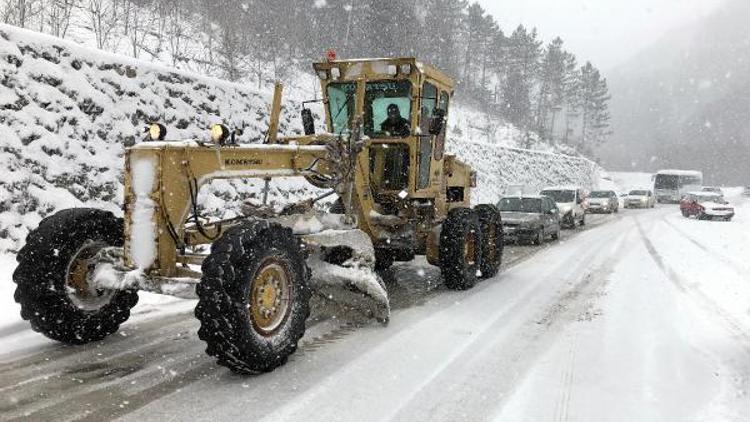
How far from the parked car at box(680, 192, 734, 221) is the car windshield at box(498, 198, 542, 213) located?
1609cm

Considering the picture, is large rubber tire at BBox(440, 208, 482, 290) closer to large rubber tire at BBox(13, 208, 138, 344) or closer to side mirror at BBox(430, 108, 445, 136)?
side mirror at BBox(430, 108, 445, 136)

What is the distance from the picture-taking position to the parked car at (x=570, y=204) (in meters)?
22.6

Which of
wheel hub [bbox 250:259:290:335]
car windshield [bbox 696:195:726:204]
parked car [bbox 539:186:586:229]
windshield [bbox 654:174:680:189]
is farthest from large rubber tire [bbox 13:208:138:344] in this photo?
windshield [bbox 654:174:680:189]

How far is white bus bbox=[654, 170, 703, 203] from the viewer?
4912cm

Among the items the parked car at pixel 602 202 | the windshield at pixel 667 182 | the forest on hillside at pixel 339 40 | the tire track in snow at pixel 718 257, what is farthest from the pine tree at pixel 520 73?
the tire track in snow at pixel 718 257

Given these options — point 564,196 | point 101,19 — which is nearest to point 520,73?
point 564,196

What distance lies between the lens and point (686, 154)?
149250mm

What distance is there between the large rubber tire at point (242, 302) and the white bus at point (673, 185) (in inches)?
2005

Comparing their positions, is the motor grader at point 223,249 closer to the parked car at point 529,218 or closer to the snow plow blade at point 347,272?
the snow plow blade at point 347,272

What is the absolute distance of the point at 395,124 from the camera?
8062 millimetres

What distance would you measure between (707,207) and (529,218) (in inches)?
697

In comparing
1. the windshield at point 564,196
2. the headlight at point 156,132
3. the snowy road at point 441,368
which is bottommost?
the snowy road at point 441,368

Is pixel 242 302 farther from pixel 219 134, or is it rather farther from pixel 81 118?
pixel 81 118

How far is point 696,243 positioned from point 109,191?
14973mm
